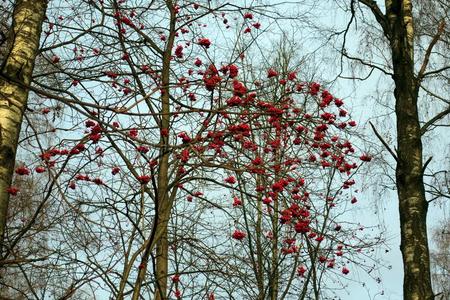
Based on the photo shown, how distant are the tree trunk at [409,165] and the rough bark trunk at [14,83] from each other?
10.1 feet

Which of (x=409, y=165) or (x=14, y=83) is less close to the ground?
(x=409, y=165)

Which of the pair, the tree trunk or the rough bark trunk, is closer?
the rough bark trunk

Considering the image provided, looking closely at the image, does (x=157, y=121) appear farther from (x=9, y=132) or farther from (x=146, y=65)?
(x=9, y=132)

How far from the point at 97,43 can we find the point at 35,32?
181cm

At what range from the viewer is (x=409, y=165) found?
4438 millimetres

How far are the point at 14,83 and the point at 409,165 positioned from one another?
10.8ft

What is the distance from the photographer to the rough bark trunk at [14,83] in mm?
2561

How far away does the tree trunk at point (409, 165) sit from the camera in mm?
4094

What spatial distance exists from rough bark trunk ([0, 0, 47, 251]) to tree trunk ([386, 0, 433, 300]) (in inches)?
121

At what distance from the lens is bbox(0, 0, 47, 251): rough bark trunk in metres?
2.56

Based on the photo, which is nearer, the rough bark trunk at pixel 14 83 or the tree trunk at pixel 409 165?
the rough bark trunk at pixel 14 83

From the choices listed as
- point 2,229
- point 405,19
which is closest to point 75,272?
point 2,229

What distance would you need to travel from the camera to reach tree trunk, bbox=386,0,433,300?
4.09 metres

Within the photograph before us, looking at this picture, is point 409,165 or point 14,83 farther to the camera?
Result: point 409,165
